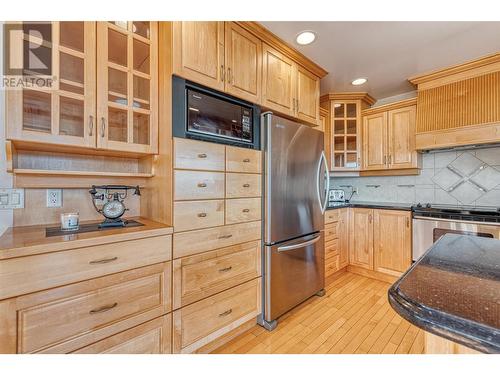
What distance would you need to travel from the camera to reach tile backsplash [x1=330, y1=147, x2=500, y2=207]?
2514 millimetres

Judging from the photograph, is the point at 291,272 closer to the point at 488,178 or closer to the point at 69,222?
the point at 69,222

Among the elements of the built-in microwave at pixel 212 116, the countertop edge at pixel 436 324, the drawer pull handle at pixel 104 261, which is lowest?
the drawer pull handle at pixel 104 261

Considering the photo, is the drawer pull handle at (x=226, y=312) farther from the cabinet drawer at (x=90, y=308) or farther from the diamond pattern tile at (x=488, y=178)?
the diamond pattern tile at (x=488, y=178)

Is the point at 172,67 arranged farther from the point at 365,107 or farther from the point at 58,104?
the point at 365,107

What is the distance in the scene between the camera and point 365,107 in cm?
329

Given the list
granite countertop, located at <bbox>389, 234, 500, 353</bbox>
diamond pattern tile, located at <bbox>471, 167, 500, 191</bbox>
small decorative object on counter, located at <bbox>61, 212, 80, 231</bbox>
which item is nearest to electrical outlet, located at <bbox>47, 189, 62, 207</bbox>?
small decorative object on counter, located at <bbox>61, 212, 80, 231</bbox>

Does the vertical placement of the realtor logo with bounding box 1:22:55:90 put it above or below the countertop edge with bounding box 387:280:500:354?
above

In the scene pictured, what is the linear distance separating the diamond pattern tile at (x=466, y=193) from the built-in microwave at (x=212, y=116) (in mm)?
2596

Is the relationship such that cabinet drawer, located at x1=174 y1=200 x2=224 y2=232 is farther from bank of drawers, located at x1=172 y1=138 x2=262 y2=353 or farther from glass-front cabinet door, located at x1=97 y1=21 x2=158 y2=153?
glass-front cabinet door, located at x1=97 y1=21 x2=158 y2=153

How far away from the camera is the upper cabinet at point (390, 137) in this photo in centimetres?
282

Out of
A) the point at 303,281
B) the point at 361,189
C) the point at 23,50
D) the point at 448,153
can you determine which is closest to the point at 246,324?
the point at 303,281

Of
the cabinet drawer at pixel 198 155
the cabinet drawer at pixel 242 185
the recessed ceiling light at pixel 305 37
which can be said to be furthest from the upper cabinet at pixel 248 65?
the cabinet drawer at pixel 242 185

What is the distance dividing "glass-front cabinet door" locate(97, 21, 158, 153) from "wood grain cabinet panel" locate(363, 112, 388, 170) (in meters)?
2.79

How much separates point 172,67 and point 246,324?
1.92 meters
